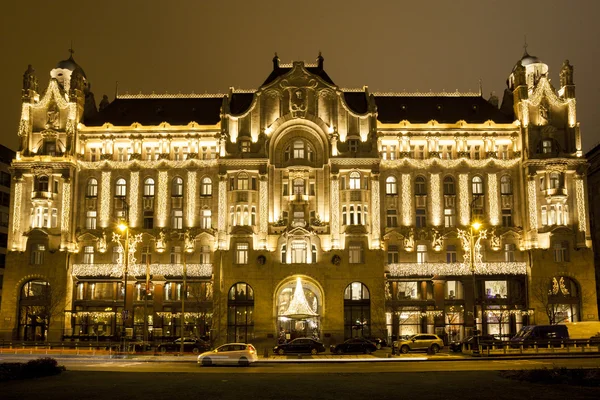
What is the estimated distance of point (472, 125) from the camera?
281 ft

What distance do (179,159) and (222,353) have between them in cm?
4035

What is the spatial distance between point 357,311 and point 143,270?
24483 mm

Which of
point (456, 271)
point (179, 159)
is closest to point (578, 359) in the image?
point (456, 271)

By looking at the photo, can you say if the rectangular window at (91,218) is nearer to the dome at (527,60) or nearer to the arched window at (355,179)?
the arched window at (355,179)

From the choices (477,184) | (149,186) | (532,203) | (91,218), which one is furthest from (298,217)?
(532,203)

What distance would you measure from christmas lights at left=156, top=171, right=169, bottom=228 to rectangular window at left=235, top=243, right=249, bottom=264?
9.71m

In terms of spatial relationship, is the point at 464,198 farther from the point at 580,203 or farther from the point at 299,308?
the point at 299,308

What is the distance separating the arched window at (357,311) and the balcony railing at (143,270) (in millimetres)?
15774

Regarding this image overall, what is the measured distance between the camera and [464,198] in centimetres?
8375

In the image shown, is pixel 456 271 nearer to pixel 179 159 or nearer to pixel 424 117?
pixel 424 117

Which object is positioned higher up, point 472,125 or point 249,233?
point 472,125

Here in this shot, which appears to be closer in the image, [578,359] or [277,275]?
[578,359]

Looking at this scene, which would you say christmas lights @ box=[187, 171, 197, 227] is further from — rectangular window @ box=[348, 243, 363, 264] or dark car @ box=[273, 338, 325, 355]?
dark car @ box=[273, 338, 325, 355]

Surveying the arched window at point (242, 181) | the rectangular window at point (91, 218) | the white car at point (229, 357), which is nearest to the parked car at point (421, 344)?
the white car at point (229, 357)
